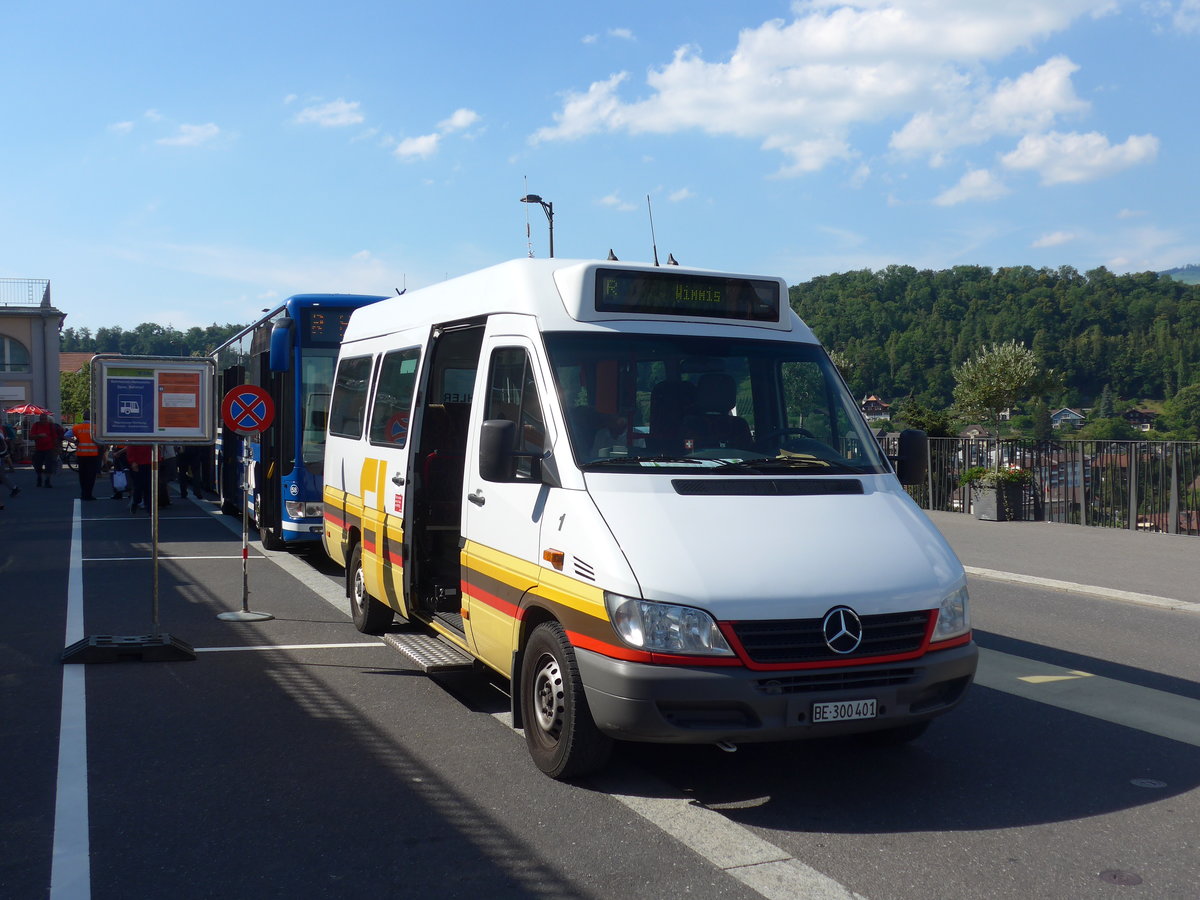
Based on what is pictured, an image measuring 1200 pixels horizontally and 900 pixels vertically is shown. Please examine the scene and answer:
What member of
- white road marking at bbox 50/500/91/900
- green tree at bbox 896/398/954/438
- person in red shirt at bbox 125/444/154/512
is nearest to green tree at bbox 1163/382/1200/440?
green tree at bbox 896/398/954/438

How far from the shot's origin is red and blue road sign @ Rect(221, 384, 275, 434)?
36.0 feet

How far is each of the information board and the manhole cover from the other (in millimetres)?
6983

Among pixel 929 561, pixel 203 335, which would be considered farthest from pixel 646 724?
pixel 203 335

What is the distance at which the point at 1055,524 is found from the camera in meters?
20.0

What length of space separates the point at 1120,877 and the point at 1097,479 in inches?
651

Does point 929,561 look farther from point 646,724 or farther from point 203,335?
point 203,335

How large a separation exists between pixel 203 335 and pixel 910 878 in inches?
5404

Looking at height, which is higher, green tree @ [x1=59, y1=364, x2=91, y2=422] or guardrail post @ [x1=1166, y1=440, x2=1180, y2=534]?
green tree @ [x1=59, y1=364, x2=91, y2=422]

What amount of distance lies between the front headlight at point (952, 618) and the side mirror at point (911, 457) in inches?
49.3

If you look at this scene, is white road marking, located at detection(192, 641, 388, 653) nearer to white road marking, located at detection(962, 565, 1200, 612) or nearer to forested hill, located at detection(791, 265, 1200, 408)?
white road marking, located at detection(962, 565, 1200, 612)

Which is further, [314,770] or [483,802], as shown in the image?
[314,770]

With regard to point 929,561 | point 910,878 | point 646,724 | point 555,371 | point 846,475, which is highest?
point 555,371

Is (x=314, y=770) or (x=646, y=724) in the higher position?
(x=646, y=724)

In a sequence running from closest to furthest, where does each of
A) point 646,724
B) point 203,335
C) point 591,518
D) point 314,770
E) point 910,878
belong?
point 910,878 → point 646,724 → point 591,518 → point 314,770 → point 203,335
